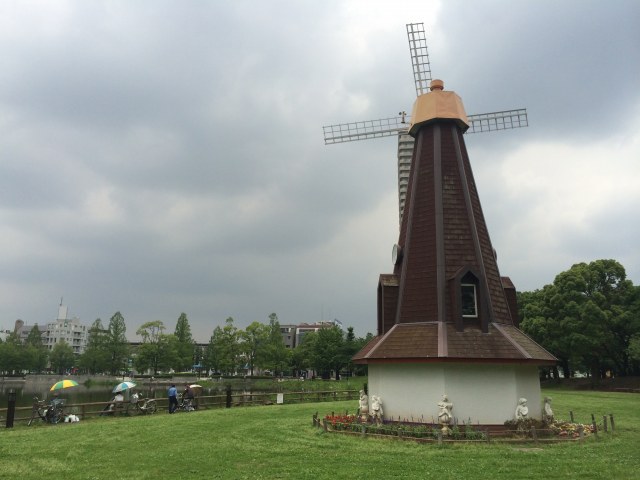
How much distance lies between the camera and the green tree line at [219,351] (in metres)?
53.2

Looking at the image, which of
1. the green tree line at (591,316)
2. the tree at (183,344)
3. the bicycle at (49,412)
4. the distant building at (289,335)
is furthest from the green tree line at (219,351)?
the bicycle at (49,412)

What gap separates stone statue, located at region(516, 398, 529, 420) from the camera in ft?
40.1

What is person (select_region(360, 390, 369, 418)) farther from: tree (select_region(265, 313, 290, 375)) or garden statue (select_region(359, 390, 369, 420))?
tree (select_region(265, 313, 290, 375))

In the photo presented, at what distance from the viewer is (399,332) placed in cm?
1408

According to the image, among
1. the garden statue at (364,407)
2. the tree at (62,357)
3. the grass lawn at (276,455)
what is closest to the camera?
the grass lawn at (276,455)

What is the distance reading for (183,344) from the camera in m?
60.1

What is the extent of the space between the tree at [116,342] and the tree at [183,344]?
6779 mm

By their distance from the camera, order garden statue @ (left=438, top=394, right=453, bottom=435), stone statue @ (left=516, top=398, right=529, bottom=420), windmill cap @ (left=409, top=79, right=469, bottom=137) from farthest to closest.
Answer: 1. windmill cap @ (left=409, top=79, right=469, bottom=137)
2. stone statue @ (left=516, top=398, right=529, bottom=420)
3. garden statue @ (left=438, top=394, right=453, bottom=435)

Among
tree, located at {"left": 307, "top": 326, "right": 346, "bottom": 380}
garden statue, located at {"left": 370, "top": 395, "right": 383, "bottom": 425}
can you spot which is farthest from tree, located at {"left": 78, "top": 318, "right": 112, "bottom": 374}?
garden statue, located at {"left": 370, "top": 395, "right": 383, "bottom": 425}

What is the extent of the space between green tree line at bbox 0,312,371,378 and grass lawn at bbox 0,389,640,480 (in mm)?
39716

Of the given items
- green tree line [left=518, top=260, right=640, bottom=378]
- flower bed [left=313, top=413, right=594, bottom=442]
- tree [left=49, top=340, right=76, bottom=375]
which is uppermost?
green tree line [left=518, top=260, right=640, bottom=378]

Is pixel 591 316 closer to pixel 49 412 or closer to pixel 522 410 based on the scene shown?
pixel 522 410

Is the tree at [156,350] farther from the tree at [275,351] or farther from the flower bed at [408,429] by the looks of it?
the flower bed at [408,429]

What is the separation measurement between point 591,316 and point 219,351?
3893cm
